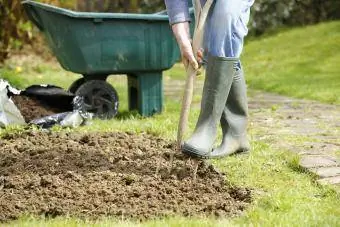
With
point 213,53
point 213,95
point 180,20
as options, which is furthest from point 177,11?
point 213,95

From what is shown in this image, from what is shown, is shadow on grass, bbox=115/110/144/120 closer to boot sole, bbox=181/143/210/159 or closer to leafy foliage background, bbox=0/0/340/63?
boot sole, bbox=181/143/210/159

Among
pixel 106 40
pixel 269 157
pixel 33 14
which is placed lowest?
pixel 269 157

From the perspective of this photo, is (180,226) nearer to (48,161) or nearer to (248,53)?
(48,161)

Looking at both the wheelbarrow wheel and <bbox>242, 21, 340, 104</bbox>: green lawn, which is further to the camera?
<bbox>242, 21, 340, 104</bbox>: green lawn

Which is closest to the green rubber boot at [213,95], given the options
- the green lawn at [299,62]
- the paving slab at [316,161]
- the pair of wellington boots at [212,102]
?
the pair of wellington boots at [212,102]

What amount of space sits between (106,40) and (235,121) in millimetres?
2114

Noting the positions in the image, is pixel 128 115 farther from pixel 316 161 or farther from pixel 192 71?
pixel 192 71

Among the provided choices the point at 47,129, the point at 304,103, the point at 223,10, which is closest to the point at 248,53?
the point at 304,103

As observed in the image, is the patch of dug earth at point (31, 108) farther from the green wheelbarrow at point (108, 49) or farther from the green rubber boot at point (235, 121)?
the green rubber boot at point (235, 121)

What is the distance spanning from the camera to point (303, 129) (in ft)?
17.5

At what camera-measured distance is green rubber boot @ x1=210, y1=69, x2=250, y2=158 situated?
4.12 meters

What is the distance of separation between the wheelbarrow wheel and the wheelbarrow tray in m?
0.10

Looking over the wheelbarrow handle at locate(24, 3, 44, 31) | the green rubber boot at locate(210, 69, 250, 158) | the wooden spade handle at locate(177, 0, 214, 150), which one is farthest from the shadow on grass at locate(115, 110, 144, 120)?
the wooden spade handle at locate(177, 0, 214, 150)

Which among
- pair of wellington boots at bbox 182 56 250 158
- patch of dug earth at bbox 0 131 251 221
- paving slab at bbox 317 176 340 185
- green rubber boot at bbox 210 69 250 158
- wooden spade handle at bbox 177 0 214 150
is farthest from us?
green rubber boot at bbox 210 69 250 158
